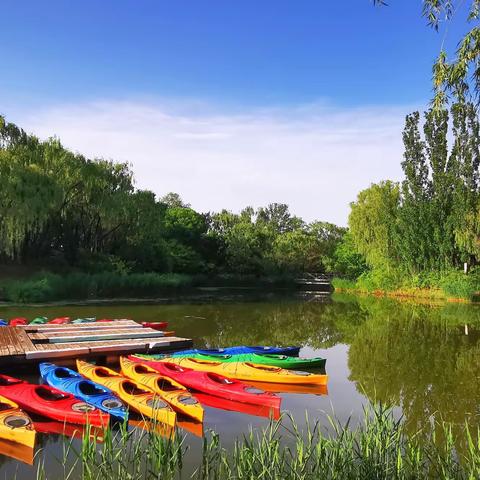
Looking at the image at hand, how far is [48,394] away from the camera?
826cm

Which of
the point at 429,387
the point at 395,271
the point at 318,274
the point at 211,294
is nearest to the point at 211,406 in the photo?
the point at 429,387

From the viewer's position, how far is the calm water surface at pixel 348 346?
8.73 m

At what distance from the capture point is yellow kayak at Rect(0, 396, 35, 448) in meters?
6.61

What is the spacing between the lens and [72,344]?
1277cm

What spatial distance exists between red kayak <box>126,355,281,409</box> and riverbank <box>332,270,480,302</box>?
85.7 ft

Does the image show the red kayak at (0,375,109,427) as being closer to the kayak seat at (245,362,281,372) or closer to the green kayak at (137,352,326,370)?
the green kayak at (137,352,326,370)

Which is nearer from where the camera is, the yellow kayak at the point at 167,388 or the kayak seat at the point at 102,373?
the yellow kayak at the point at 167,388

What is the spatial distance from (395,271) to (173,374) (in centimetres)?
3150

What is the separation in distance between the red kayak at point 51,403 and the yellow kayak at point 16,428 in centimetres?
60

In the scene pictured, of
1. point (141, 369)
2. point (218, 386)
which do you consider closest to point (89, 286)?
point (141, 369)

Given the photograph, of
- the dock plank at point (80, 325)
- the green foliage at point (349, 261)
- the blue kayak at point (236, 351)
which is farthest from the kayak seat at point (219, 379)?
the green foliage at point (349, 261)

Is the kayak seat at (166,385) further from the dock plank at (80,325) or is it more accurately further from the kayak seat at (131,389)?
the dock plank at (80,325)

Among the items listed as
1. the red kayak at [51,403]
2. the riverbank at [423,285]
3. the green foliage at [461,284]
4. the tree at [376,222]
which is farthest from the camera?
the tree at [376,222]

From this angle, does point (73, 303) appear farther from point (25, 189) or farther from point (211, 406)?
point (211, 406)
